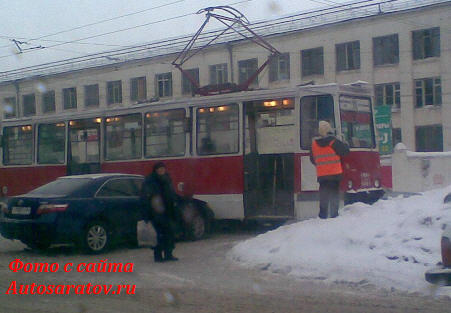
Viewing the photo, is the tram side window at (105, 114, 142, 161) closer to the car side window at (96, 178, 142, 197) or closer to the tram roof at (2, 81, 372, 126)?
the tram roof at (2, 81, 372, 126)

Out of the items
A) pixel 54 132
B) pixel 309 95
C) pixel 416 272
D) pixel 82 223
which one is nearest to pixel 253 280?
Result: pixel 416 272

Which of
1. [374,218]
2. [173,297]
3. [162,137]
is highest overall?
[162,137]

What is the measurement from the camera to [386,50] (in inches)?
1458

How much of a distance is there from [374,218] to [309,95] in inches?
168

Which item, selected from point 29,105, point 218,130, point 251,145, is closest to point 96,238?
point 218,130

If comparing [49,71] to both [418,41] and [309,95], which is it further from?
[309,95]

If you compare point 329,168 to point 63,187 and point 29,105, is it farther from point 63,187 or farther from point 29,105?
point 29,105

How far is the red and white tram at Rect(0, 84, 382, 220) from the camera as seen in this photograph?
13797 millimetres

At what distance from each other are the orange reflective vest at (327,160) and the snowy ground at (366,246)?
2.64ft

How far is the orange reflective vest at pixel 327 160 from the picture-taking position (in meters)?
11.7

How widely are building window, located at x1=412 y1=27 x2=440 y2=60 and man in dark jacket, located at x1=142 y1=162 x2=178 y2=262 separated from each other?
28500 millimetres

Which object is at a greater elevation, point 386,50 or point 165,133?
point 386,50

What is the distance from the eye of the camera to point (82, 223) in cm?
1186

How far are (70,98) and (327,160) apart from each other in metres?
35.0
